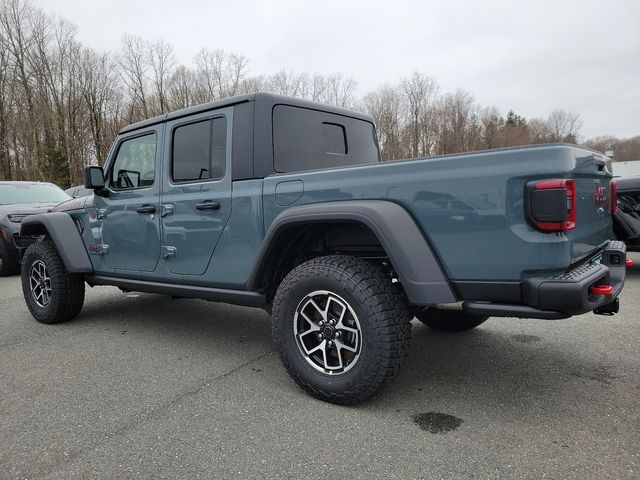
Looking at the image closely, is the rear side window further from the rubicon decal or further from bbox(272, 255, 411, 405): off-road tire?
the rubicon decal

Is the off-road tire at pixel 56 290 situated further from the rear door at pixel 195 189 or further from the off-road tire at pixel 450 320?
the off-road tire at pixel 450 320

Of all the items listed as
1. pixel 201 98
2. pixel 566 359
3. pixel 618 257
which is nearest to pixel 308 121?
pixel 618 257

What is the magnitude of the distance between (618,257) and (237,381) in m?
2.54

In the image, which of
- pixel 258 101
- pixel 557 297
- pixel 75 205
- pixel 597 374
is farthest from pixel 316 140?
pixel 75 205

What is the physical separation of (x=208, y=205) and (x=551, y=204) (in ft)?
7.20

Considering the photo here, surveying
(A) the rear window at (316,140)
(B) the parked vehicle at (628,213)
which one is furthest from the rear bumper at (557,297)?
(B) the parked vehicle at (628,213)

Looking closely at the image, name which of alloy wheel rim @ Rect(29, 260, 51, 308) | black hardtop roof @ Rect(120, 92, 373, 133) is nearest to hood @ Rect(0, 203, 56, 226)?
alloy wheel rim @ Rect(29, 260, 51, 308)

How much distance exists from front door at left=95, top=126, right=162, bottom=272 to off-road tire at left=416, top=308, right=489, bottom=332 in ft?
7.67

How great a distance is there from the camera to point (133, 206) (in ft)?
12.8

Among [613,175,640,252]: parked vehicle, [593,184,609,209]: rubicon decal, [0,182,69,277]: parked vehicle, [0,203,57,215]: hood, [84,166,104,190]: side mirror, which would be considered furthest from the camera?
[0,203,57,215]: hood

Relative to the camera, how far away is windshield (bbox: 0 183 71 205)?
28.7ft

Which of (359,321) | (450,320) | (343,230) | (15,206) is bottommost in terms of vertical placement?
(450,320)

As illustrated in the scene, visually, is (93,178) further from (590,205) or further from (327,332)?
(590,205)

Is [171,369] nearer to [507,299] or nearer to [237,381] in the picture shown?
[237,381]
